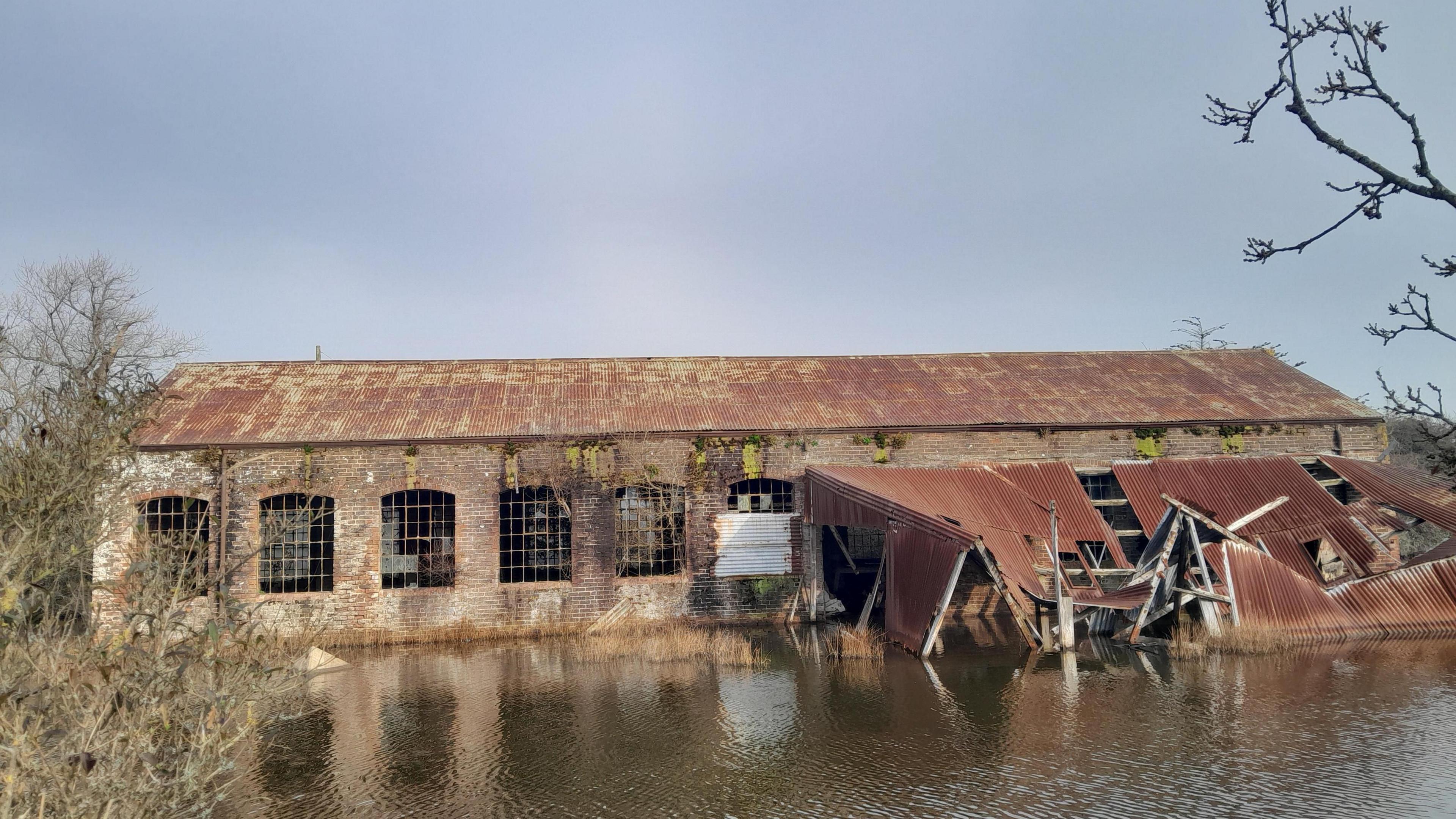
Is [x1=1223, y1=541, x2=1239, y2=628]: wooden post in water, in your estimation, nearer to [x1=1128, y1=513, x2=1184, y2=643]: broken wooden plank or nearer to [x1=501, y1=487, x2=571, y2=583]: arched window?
[x1=1128, y1=513, x2=1184, y2=643]: broken wooden plank

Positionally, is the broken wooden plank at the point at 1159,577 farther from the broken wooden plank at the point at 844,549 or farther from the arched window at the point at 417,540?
the arched window at the point at 417,540

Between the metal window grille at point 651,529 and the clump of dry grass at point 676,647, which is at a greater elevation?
the metal window grille at point 651,529

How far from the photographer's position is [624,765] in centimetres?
812

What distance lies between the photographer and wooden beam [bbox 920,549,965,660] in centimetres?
1202

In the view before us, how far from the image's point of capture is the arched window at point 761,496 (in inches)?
677

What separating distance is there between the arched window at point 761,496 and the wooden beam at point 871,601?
2.39 meters

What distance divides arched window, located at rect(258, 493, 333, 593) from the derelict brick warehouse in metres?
0.04

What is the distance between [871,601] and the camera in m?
15.1

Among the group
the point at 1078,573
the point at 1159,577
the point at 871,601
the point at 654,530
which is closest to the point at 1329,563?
the point at 1078,573

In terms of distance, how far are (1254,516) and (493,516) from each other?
538 inches

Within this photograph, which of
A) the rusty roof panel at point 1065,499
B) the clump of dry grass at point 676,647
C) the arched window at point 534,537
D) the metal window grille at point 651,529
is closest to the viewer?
the clump of dry grass at point 676,647

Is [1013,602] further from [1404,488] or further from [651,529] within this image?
[1404,488]

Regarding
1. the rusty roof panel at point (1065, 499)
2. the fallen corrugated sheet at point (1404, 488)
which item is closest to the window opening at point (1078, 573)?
the rusty roof panel at point (1065, 499)

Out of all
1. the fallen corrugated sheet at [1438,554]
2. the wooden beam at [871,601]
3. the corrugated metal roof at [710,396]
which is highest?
the corrugated metal roof at [710,396]
